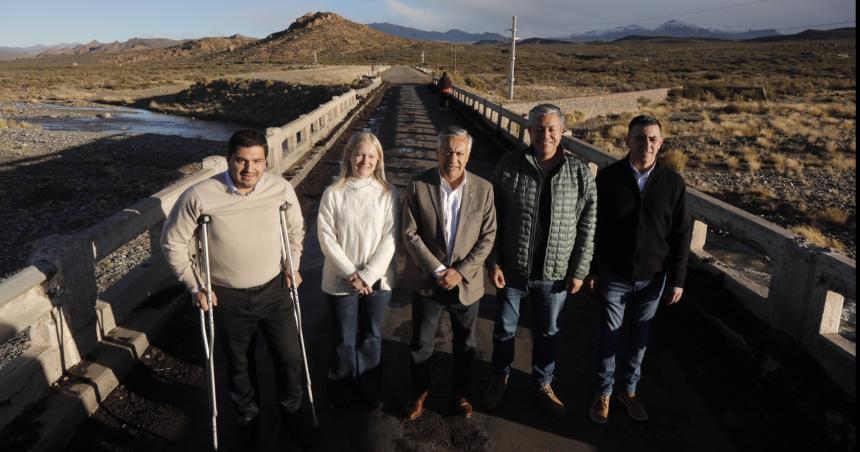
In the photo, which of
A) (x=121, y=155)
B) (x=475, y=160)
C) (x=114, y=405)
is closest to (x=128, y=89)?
(x=121, y=155)

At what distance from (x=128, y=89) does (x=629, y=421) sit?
64674 millimetres

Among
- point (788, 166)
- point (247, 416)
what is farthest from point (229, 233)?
point (788, 166)

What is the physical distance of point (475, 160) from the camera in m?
12.4

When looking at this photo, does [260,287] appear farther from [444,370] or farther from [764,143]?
[764,143]

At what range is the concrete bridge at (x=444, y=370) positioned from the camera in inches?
128

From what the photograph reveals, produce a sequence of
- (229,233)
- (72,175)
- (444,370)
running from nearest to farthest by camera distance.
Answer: (229,233) → (444,370) → (72,175)

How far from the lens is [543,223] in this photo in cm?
333

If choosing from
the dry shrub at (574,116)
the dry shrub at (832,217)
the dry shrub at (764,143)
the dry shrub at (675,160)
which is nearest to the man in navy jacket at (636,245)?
the dry shrub at (832,217)

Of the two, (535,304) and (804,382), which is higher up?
(535,304)

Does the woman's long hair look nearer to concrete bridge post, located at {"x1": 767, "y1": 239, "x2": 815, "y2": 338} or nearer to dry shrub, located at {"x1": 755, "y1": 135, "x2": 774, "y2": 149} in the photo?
concrete bridge post, located at {"x1": 767, "y1": 239, "x2": 815, "y2": 338}

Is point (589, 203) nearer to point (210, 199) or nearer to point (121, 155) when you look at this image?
point (210, 199)

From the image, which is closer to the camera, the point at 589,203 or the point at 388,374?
the point at 589,203

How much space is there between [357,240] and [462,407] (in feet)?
3.98

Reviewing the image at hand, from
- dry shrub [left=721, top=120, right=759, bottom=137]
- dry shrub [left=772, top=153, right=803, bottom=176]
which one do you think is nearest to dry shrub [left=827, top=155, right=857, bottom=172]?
dry shrub [left=772, top=153, right=803, bottom=176]
